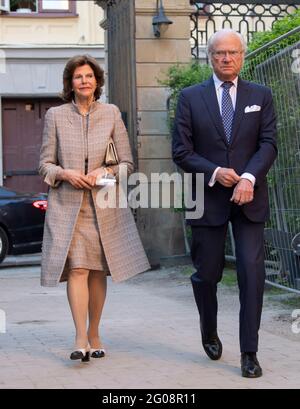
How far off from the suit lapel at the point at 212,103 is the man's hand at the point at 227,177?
25 cm

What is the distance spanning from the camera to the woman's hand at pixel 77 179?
6.46m

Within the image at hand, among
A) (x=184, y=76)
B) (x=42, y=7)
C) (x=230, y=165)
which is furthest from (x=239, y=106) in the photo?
(x=42, y=7)

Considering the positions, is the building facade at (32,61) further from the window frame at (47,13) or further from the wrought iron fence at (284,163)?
the wrought iron fence at (284,163)

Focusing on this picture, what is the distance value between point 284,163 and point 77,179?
9.27ft

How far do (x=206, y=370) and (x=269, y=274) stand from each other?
10.8 feet

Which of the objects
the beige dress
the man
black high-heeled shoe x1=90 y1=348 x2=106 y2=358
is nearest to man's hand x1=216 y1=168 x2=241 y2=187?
the man

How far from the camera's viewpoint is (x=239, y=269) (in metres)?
6.17

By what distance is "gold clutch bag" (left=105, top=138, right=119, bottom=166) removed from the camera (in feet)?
21.9

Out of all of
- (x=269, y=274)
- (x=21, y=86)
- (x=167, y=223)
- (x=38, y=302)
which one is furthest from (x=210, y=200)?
(x=21, y=86)

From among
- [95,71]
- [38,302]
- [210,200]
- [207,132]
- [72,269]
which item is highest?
[95,71]

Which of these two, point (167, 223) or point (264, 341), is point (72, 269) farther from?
point (167, 223)

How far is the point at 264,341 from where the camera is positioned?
7359 millimetres

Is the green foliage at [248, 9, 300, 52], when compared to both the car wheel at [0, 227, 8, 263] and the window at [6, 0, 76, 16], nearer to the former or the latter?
the car wheel at [0, 227, 8, 263]

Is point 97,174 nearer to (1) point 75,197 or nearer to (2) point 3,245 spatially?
(1) point 75,197
